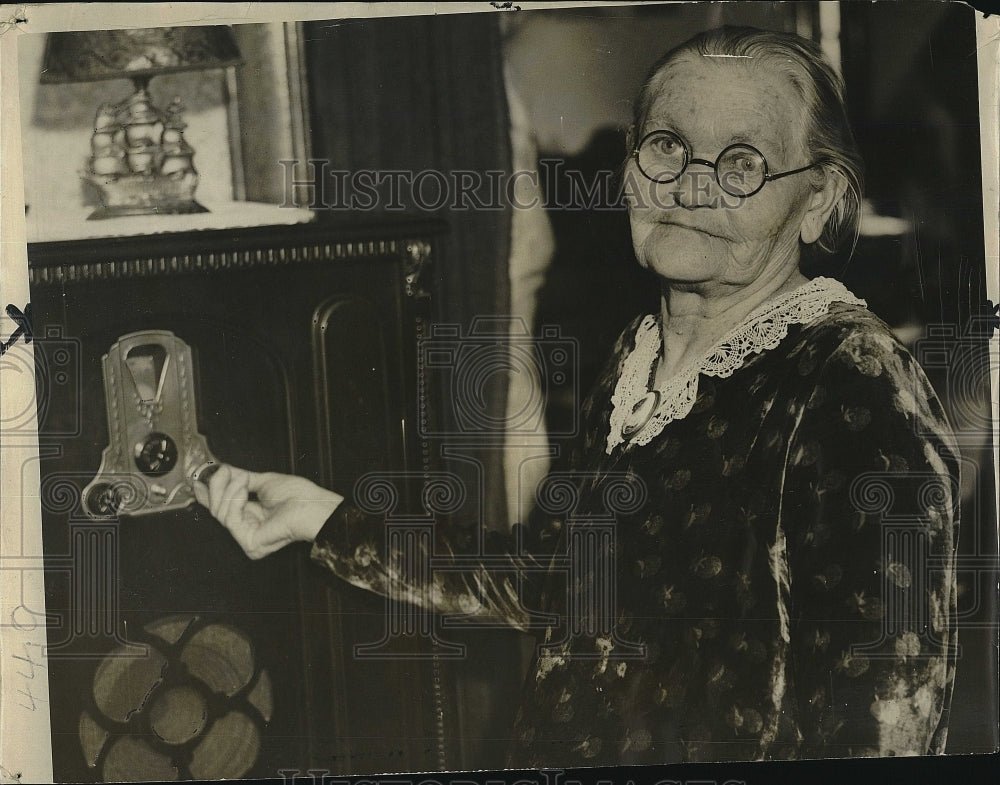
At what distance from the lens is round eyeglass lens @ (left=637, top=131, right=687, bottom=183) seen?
1.66 meters

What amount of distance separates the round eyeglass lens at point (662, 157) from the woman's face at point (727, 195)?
0.01 metres

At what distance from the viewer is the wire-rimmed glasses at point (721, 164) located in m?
1.64

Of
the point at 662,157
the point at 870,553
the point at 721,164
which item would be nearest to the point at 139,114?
the point at 662,157

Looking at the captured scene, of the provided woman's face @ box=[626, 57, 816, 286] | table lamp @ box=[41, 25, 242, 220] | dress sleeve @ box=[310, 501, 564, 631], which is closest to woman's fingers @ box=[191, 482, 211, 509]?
dress sleeve @ box=[310, 501, 564, 631]

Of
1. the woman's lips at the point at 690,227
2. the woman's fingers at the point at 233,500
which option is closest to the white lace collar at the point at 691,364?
the woman's lips at the point at 690,227

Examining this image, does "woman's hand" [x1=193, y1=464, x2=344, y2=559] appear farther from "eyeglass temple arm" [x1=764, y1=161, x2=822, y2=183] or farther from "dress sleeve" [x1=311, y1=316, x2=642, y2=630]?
"eyeglass temple arm" [x1=764, y1=161, x2=822, y2=183]

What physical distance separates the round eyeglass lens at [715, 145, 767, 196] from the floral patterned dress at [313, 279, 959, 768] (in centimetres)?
22

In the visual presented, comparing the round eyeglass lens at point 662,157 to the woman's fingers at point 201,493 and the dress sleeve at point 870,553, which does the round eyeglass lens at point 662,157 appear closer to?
the dress sleeve at point 870,553

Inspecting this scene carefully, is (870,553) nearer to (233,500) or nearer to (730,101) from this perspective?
(730,101)

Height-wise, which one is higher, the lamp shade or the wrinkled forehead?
the lamp shade

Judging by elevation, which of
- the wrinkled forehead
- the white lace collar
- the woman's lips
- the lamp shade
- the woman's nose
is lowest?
the white lace collar

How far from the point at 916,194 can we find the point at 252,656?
1.58 m

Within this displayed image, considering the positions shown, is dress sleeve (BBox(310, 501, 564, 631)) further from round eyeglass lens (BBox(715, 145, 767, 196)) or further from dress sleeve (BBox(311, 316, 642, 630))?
round eyeglass lens (BBox(715, 145, 767, 196))

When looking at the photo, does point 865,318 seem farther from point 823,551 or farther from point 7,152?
point 7,152
